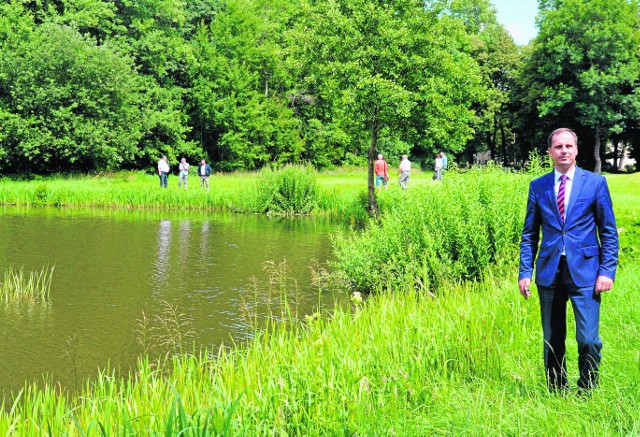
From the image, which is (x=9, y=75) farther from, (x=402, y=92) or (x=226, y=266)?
(x=226, y=266)

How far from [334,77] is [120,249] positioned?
1018 cm

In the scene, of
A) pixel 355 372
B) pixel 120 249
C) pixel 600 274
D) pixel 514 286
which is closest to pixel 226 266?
pixel 120 249

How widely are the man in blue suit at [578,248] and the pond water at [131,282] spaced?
4.24m

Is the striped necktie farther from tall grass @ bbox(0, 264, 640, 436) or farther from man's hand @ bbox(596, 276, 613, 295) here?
tall grass @ bbox(0, 264, 640, 436)

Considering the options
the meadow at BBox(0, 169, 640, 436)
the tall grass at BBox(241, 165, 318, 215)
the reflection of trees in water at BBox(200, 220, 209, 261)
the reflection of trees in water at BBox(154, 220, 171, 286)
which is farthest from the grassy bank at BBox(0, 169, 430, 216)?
the meadow at BBox(0, 169, 640, 436)

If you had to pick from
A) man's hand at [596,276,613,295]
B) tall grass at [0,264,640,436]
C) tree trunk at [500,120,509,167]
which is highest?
tree trunk at [500,120,509,167]

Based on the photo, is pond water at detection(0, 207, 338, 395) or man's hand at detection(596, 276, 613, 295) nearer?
man's hand at detection(596, 276, 613, 295)

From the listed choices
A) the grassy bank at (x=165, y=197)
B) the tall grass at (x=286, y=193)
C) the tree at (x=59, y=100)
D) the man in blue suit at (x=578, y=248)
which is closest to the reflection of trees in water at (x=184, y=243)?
the tall grass at (x=286, y=193)

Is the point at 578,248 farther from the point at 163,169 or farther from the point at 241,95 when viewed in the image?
the point at 241,95

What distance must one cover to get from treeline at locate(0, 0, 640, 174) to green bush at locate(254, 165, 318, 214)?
2.77 metres

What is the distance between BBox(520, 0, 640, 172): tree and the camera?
48.9m

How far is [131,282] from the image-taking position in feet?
45.9

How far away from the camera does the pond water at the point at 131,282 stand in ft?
29.8

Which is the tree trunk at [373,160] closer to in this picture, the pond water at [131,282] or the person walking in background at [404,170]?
the pond water at [131,282]
